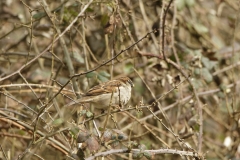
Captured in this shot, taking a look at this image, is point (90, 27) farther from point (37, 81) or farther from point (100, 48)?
point (37, 81)

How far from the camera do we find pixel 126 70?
5.20 metres

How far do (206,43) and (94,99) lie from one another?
2556 mm

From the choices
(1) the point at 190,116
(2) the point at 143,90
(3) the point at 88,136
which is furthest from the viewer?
(2) the point at 143,90

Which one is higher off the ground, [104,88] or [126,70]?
[126,70]

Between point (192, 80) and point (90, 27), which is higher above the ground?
point (90, 27)

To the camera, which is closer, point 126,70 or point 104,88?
point 104,88

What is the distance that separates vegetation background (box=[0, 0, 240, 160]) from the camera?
13.8 feet

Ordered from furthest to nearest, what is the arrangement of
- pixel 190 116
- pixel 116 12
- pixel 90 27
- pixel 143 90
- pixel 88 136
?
1. pixel 90 27
2. pixel 143 90
3. pixel 190 116
4. pixel 116 12
5. pixel 88 136

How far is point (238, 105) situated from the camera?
5.66 metres

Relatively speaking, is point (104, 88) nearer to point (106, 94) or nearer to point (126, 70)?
point (106, 94)

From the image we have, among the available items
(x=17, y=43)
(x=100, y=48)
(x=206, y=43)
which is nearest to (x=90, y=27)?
(x=100, y=48)

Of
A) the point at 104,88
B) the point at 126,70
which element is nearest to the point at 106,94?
the point at 104,88

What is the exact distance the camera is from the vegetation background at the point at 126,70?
4215mm

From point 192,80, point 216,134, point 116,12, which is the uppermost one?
point 116,12
